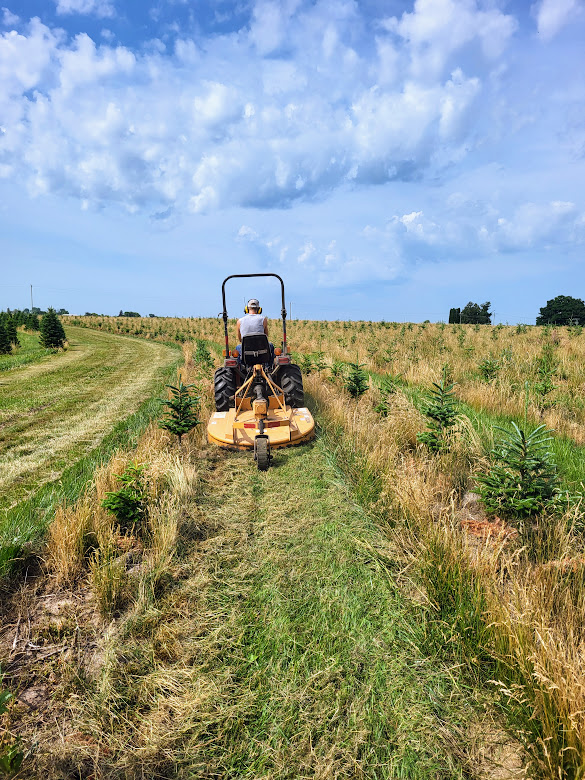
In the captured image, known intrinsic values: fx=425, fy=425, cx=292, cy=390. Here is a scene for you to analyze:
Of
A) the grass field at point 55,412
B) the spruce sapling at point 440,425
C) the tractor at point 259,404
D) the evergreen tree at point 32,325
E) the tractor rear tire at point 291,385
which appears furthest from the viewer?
the evergreen tree at point 32,325

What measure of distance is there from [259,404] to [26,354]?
15.2 metres

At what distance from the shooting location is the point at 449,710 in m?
2.15

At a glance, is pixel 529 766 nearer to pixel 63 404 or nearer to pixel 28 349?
pixel 63 404

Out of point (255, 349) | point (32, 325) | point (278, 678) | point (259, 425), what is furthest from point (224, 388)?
point (32, 325)

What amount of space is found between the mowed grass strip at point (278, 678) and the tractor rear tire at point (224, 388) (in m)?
3.46

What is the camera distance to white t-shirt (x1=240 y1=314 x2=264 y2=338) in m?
6.31

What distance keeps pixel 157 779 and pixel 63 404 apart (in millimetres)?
8382

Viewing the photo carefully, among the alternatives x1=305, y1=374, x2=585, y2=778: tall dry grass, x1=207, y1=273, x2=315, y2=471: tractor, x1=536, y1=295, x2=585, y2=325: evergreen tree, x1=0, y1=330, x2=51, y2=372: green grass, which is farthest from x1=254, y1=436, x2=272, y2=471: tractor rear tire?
x1=536, y1=295, x2=585, y2=325: evergreen tree

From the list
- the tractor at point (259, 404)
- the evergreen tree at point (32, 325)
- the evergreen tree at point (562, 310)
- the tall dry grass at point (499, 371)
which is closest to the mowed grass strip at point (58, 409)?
the tractor at point (259, 404)

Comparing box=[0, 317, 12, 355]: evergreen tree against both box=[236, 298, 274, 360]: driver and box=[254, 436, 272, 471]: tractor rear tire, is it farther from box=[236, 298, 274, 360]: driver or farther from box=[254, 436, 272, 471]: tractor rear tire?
box=[254, 436, 272, 471]: tractor rear tire

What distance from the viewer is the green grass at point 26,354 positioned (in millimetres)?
14322

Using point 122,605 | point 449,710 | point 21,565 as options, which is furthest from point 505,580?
point 21,565

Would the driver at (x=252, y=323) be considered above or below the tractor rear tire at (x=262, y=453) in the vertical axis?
above

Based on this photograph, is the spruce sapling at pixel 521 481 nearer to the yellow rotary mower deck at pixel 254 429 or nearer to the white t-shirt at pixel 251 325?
the yellow rotary mower deck at pixel 254 429
